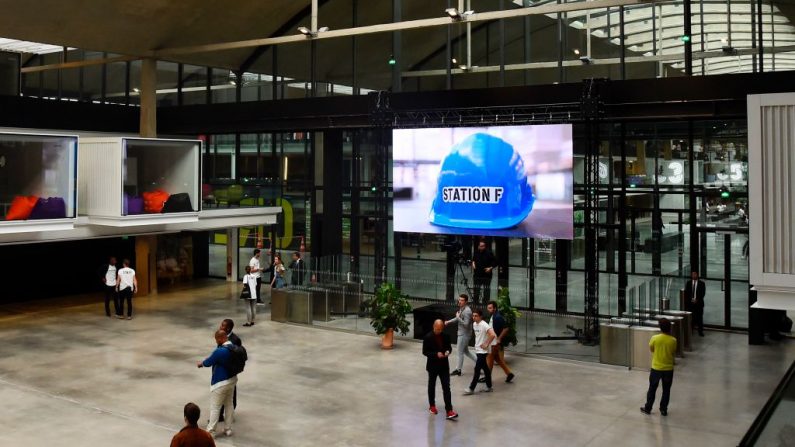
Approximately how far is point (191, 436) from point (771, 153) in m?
6.12

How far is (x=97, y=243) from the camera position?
24.3 meters

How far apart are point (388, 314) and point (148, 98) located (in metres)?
11.4

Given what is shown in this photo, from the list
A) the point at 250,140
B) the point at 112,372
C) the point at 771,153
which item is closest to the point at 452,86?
the point at 250,140

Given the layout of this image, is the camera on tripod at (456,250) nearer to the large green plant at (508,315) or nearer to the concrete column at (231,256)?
the large green plant at (508,315)

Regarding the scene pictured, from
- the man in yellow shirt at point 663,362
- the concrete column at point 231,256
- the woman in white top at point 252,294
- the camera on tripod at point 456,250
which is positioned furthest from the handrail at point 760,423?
the concrete column at point 231,256

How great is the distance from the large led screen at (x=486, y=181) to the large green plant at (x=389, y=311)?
2.78 m

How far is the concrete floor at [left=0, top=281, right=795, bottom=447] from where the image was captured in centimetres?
1062

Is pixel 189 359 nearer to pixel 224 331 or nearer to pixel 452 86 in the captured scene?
pixel 224 331

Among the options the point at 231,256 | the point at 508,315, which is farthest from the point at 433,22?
the point at 231,256

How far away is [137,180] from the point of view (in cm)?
1959

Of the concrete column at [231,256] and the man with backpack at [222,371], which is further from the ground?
the concrete column at [231,256]

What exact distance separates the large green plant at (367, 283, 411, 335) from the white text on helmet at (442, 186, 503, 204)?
3.10 metres

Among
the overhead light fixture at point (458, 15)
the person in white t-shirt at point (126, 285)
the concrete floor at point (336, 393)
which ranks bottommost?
the concrete floor at point (336, 393)

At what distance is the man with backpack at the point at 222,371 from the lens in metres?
10.2
